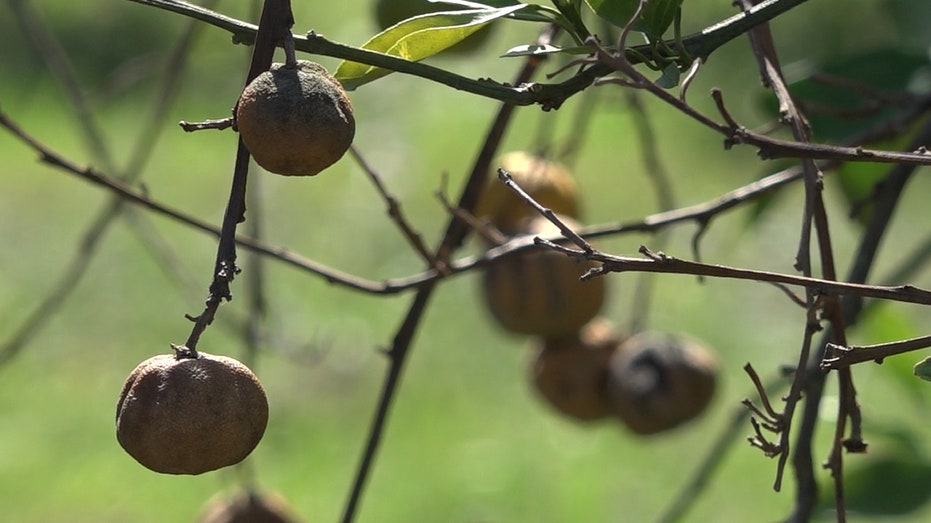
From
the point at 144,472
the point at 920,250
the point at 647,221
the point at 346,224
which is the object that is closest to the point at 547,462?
the point at 144,472

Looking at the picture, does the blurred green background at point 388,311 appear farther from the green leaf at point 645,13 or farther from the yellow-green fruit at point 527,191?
the green leaf at point 645,13

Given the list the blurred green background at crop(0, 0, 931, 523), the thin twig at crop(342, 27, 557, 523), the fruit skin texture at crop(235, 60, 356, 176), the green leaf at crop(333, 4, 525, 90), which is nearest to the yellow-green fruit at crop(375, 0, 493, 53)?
the thin twig at crop(342, 27, 557, 523)

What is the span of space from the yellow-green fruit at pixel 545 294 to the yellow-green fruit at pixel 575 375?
0.06ft

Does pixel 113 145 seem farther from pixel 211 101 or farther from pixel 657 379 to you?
pixel 657 379

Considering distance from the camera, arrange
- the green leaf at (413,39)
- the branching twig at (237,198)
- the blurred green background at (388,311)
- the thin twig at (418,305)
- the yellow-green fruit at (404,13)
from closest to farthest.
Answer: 1. the branching twig at (237,198)
2. the green leaf at (413,39)
3. the thin twig at (418,305)
4. the yellow-green fruit at (404,13)
5. the blurred green background at (388,311)

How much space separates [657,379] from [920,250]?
0.81 ft

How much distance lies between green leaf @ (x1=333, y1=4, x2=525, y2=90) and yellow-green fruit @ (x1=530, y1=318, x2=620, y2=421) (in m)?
0.69

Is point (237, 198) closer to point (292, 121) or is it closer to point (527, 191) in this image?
point (292, 121)

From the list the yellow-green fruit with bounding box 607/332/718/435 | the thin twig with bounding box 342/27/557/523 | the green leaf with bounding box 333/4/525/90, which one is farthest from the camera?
the yellow-green fruit with bounding box 607/332/718/435

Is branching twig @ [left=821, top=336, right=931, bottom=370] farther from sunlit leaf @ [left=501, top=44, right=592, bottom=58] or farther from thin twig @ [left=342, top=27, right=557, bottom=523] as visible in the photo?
thin twig @ [left=342, top=27, right=557, bottom=523]

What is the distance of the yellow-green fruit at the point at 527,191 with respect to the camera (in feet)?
4.09

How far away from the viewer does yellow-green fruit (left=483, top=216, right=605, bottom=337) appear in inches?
47.5

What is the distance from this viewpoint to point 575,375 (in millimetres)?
1250

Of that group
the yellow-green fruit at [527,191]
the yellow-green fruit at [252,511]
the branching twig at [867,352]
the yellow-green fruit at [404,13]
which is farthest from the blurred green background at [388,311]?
the branching twig at [867,352]
